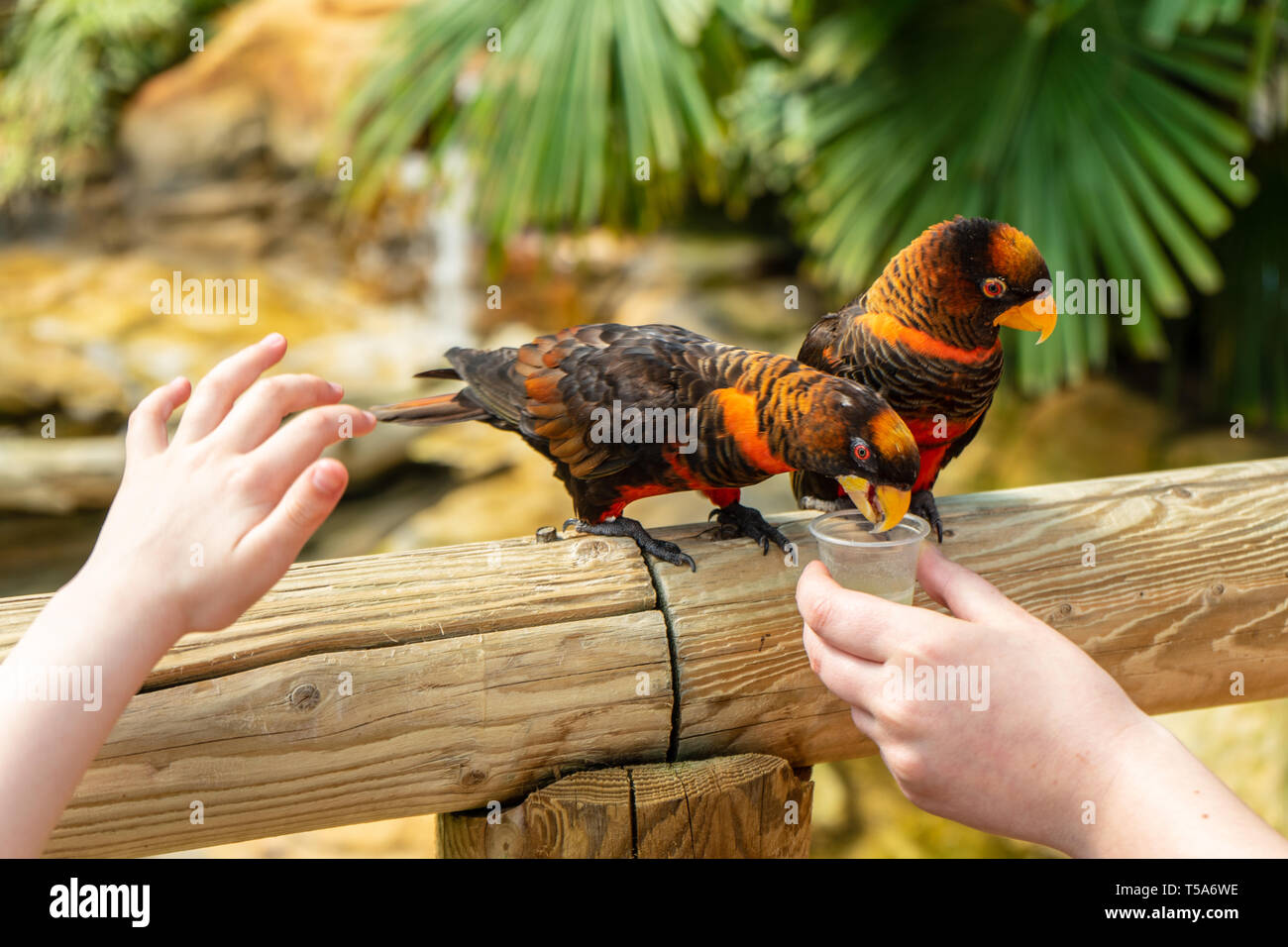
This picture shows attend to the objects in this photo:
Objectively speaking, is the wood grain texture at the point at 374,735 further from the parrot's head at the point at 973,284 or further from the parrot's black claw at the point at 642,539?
the parrot's head at the point at 973,284

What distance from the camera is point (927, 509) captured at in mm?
1491

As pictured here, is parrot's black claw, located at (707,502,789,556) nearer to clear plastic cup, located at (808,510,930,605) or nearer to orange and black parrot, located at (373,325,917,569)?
orange and black parrot, located at (373,325,917,569)

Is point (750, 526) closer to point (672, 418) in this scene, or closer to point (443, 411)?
point (672, 418)

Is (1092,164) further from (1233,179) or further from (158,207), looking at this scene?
(158,207)

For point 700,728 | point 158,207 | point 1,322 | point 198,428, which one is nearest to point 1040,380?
point 700,728

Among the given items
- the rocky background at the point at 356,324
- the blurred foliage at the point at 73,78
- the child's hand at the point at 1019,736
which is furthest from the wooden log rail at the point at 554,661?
the blurred foliage at the point at 73,78

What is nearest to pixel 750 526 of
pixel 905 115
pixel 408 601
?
pixel 408 601

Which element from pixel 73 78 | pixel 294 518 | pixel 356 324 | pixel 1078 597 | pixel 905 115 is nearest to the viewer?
pixel 294 518

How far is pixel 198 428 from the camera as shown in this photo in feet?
2.96

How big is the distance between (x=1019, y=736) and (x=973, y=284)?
750 mm

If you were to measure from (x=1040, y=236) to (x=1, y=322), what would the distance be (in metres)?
5.04

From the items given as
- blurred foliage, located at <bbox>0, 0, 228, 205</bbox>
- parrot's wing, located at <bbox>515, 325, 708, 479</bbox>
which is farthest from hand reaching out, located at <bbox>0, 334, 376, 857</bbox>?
blurred foliage, located at <bbox>0, 0, 228, 205</bbox>

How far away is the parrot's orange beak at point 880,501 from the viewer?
1.18 m

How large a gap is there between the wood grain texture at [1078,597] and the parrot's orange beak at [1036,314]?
27 cm
